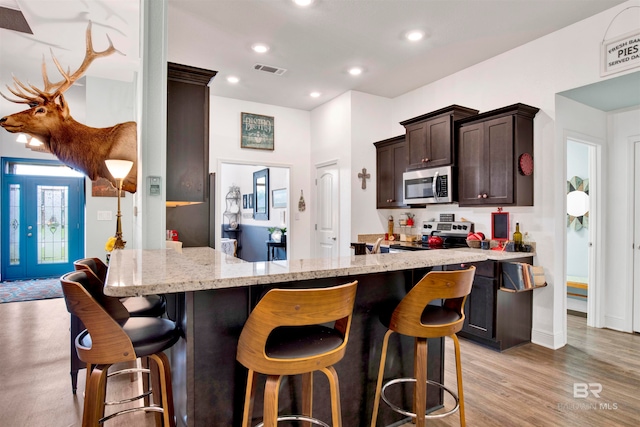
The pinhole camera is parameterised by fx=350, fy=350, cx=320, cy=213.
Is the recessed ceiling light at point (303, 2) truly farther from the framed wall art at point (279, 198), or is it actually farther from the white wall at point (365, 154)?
the framed wall art at point (279, 198)

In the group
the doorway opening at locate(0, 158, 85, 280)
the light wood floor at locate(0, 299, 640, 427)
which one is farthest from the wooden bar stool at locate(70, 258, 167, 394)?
the doorway opening at locate(0, 158, 85, 280)

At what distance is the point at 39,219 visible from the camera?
253 inches

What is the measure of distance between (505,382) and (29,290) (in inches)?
265

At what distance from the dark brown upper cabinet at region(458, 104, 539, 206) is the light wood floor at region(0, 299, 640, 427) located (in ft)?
4.74

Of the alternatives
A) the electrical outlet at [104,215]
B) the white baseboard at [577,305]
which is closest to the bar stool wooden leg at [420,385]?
Answer: the white baseboard at [577,305]

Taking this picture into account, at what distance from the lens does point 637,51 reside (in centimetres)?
281

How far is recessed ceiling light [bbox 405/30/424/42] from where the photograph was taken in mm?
3402

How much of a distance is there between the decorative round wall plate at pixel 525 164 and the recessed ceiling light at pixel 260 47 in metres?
2.82

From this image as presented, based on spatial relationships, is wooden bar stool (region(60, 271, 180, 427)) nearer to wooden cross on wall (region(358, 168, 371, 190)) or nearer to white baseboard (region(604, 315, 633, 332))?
wooden cross on wall (region(358, 168, 371, 190))

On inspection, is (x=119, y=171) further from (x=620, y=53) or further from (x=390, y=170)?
(x=620, y=53)

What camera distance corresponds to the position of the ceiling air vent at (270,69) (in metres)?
4.21

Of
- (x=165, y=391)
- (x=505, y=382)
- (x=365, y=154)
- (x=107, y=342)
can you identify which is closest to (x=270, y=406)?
(x=165, y=391)

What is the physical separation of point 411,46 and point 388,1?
0.88 m

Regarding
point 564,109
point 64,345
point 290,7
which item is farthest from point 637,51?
point 64,345
